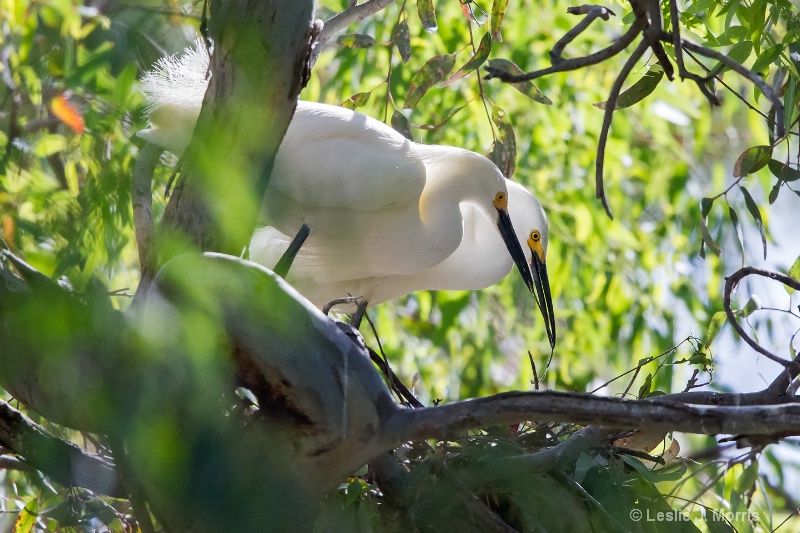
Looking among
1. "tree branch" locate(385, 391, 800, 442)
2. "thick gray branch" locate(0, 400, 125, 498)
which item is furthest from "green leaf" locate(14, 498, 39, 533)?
"tree branch" locate(385, 391, 800, 442)

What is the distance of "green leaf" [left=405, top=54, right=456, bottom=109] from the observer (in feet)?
6.94

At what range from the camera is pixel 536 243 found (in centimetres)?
262

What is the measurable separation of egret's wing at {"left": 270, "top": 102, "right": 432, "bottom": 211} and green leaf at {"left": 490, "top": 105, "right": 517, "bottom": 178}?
274 mm

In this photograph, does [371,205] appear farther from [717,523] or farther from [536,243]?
[717,523]

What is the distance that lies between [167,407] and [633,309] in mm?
2818

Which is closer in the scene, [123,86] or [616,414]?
[616,414]

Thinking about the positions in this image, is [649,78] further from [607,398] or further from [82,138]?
[82,138]

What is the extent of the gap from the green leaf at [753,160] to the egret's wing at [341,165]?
85 centimetres

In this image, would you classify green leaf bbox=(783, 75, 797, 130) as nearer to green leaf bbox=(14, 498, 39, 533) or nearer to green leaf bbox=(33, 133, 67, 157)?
green leaf bbox=(14, 498, 39, 533)

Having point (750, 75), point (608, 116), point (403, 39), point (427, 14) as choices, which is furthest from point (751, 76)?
point (403, 39)

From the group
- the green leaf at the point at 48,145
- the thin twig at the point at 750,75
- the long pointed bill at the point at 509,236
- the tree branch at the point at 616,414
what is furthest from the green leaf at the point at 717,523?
the green leaf at the point at 48,145

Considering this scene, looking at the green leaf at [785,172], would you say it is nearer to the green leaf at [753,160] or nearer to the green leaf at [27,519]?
the green leaf at [753,160]

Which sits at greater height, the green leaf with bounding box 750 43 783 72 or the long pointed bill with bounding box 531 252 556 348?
the long pointed bill with bounding box 531 252 556 348

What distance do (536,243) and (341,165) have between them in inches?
27.7
